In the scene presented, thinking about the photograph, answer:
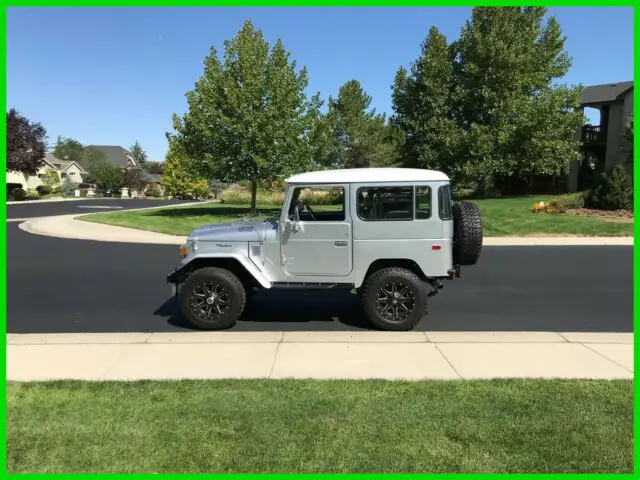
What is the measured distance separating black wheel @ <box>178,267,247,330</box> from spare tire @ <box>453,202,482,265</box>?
2965mm

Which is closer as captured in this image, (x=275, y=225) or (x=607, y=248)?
(x=275, y=225)

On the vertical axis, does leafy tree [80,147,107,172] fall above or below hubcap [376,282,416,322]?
above

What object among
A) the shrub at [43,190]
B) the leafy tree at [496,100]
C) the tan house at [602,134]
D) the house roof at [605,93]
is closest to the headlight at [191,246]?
the leafy tree at [496,100]

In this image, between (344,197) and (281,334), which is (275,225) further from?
→ (281,334)

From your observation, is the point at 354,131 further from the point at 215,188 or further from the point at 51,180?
the point at 51,180

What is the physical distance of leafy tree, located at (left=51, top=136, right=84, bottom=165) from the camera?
468ft

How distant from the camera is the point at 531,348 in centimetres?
584

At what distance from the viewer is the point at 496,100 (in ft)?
103

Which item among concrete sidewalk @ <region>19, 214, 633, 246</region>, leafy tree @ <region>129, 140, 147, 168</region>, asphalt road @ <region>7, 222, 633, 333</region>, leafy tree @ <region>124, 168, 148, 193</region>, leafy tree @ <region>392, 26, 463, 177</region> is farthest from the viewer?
leafy tree @ <region>129, 140, 147, 168</region>

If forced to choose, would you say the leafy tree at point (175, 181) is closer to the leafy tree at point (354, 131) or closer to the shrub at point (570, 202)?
the leafy tree at point (354, 131)

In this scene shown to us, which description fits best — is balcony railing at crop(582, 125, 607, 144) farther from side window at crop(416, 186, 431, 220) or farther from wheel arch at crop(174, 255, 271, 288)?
wheel arch at crop(174, 255, 271, 288)

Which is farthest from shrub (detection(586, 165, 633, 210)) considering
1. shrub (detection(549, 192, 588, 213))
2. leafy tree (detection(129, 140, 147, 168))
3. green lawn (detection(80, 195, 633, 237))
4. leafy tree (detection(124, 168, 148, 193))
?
leafy tree (detection(129, 140, 147, 168))

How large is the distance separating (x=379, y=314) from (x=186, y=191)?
62121 mm

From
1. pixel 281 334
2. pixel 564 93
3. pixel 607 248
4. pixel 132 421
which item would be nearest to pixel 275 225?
pixel 281 334
